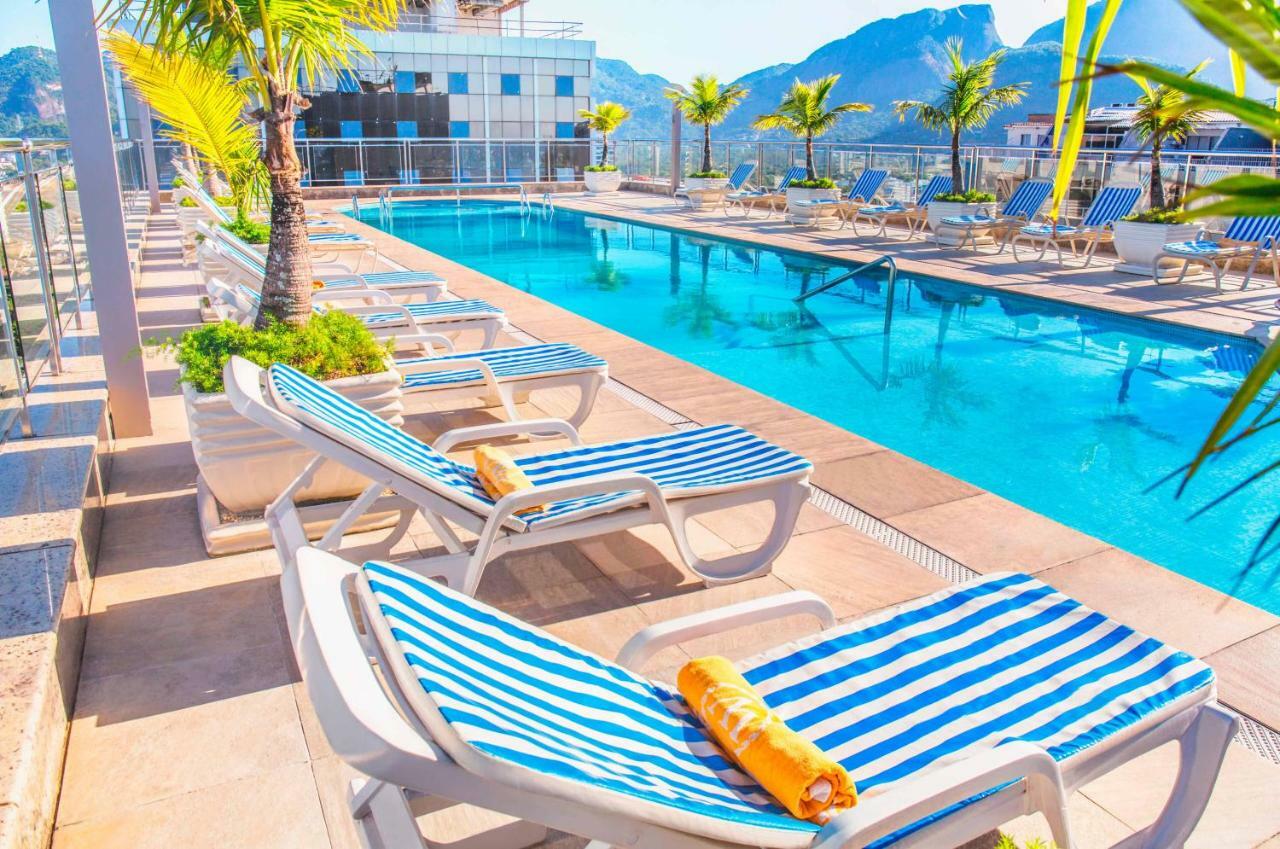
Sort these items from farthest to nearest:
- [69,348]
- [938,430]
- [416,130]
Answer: [416,130], [938,430], [69,348]

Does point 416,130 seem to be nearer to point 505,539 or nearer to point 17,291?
point 17,291

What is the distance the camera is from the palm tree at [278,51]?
3.77 m

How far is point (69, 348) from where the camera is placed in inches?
218

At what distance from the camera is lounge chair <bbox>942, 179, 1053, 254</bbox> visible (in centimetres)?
1219

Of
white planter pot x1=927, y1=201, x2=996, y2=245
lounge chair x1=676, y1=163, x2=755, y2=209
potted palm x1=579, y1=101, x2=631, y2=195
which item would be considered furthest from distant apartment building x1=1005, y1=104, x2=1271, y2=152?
white planter pot x1=927, y1=201, x2=996, y2=245

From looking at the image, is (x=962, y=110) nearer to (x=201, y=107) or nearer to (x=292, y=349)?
(x=201, y=107)

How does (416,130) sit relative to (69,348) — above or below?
above

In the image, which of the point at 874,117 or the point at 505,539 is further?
the point at 874,117

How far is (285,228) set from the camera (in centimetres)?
405

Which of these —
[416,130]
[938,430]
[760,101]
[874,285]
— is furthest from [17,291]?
[760,101]

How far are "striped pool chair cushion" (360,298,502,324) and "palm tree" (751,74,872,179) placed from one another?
38.3ft

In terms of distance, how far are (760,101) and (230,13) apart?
116m

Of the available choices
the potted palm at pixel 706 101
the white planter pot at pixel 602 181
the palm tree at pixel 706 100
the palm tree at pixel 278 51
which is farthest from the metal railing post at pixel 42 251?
the white planter pot at pixel 602 181

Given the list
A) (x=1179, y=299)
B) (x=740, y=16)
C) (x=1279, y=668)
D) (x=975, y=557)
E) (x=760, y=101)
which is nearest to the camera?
(x=1279, y=668)
